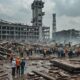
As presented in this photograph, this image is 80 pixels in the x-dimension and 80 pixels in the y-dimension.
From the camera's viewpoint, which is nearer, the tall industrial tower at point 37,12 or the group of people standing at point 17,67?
the group of people standing at point 17,67

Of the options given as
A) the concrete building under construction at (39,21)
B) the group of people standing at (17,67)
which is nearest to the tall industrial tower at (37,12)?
the concrete building under construction at (39,21)

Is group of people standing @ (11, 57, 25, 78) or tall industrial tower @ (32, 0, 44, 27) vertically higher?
tall industrial tower @ (32, 0, 44, 27)

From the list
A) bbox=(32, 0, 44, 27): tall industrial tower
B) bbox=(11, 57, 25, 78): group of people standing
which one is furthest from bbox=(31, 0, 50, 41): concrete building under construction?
bbox=(11, 57, 25, 78): group of people standing

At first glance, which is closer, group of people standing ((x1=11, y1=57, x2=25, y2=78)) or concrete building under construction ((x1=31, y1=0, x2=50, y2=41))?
group of people standing ((x1=11, y1=57, x2=25, y2=78))

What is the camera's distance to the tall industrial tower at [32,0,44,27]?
179087mm

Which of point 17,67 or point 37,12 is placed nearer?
point 17,67

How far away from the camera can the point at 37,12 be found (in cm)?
18462

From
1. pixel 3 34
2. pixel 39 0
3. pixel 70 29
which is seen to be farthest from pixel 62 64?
pixel 39 0

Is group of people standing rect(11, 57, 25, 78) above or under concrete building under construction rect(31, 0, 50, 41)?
under

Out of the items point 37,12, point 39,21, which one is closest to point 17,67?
point 39,21

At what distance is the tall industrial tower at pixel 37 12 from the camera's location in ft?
588

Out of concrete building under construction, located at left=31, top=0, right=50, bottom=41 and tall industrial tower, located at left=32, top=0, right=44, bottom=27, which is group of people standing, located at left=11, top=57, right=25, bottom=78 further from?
tall industrial tower, located at left=32, top=0, right=44, bottom=27

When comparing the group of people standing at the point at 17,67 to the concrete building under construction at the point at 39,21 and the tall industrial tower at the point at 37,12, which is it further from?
the tall industrial tower at the point at 37,12

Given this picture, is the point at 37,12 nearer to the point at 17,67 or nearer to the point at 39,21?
the point at 39,21
